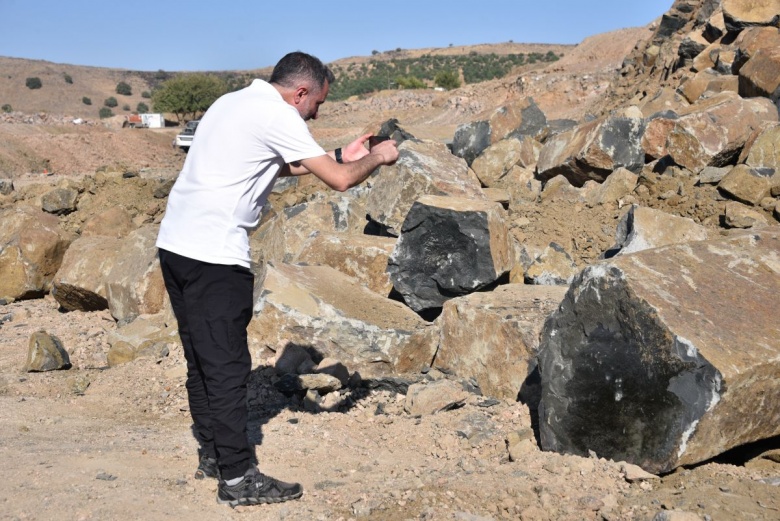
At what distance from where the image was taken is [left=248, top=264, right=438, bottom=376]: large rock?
4.59 m

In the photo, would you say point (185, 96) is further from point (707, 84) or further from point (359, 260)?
point (359, 260)

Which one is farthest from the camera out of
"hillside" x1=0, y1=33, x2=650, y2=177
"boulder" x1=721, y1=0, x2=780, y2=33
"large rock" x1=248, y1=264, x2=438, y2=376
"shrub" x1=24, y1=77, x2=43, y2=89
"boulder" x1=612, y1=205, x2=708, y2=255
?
"shrub" x1=24, y1=77, x2=43, y2=89

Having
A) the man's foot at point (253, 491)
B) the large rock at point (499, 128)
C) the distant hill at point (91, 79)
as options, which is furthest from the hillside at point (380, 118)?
the distant hill at point (91, 79)

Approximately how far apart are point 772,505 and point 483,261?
2.72 metres

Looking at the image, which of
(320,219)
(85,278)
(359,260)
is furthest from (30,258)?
(359,260)

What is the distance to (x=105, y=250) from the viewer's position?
697cm

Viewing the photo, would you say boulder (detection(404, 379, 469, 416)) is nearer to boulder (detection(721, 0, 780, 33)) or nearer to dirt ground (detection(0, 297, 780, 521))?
dirt ground (detection(0, 297, 780, 521))

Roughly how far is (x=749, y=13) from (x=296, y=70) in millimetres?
11196

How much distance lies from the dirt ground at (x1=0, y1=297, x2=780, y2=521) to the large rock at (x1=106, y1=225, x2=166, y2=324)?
55.5 inches

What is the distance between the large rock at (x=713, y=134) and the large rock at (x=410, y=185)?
7.64 ft

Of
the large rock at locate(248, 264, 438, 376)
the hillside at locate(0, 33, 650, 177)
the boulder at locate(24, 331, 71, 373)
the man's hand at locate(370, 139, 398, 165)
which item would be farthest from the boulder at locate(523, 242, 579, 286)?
the hillside at locate(0, 33, 650, 177)

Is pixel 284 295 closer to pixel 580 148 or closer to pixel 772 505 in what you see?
pixel 772 505

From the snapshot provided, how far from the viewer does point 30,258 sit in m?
7.59

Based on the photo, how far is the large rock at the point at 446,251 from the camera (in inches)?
203
